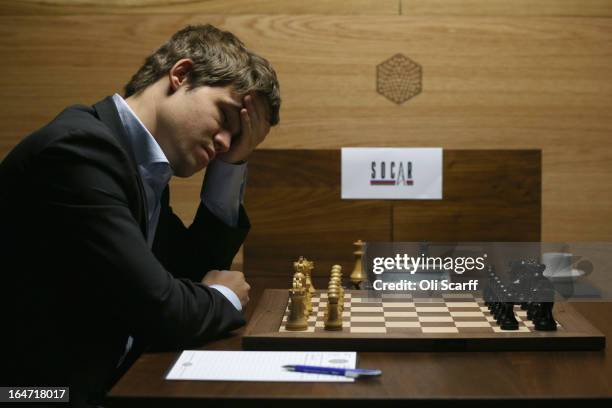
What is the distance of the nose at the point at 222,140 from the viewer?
182 centimetres

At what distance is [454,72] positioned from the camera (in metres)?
3.16

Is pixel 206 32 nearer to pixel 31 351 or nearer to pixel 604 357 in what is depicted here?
pixel 31 351

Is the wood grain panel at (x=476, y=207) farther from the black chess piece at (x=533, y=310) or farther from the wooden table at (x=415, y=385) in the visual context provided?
the wooden table at (x=415, y=385)

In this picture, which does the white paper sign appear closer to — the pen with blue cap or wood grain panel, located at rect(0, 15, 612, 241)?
wood grain panel, located at rect(0, 15, 612, 241)

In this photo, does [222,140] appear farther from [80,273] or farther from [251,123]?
[80,273]

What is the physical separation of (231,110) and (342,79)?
1407mm

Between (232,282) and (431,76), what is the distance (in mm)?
1736

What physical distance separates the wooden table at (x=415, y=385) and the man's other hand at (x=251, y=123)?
0.69 m

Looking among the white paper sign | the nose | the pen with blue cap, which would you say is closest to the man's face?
the nose

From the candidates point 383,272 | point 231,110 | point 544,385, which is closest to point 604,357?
point 544,385

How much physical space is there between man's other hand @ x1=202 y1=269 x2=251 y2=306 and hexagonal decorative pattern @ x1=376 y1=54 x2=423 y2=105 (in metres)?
1.59
